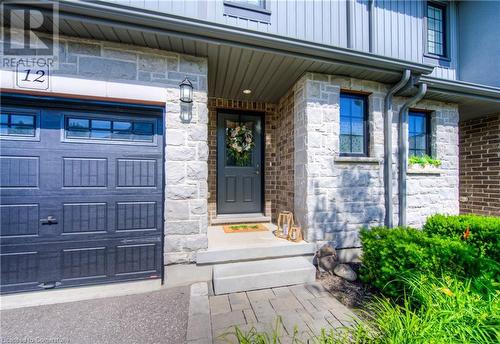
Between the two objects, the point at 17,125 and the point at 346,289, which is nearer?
the point at 17,125

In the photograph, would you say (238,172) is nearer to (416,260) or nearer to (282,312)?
(282,312)

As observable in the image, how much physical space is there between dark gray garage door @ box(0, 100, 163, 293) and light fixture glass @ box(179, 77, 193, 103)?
1.54 feet

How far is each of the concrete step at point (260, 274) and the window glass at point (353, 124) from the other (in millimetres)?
1997

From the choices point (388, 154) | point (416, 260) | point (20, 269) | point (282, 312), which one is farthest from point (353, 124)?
point (20, 269)

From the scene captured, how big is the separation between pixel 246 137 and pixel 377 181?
2.62 meters

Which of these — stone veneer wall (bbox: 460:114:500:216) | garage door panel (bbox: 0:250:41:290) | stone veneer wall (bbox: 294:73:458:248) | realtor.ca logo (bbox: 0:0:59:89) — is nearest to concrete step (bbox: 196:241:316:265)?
stone veneer wall (bbox: 294:73:458:248)

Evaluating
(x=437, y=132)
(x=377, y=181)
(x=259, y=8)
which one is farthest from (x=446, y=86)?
(x=259, y=8)

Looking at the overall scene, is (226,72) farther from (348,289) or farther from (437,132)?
(437,132)

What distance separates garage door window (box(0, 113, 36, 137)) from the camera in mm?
2475

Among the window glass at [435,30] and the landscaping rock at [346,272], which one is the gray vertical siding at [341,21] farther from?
the landscaping rock at [346,272]

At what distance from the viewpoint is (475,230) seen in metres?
2.93

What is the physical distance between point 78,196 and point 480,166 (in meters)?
7.54

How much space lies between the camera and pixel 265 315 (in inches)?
87.4

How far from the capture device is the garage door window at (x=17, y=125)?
2.47m
